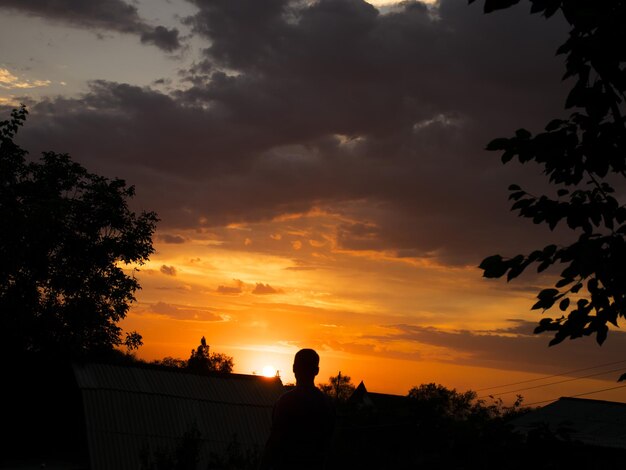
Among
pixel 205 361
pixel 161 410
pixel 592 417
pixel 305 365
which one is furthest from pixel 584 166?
pixel 205 361

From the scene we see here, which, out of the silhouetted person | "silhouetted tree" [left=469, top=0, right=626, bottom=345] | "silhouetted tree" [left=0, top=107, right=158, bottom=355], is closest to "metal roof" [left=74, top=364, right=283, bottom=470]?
"silhouetted tree" [left=0, top=107, right=158, bottom=355]

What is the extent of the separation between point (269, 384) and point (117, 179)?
15.7m

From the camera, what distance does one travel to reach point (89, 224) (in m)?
41.5

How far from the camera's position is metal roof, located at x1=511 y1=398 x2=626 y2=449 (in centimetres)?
3444

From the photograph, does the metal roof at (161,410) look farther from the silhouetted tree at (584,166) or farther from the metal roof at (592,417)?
the silhouetted tree at (584,166)

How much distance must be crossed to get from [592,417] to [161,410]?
79.6ft

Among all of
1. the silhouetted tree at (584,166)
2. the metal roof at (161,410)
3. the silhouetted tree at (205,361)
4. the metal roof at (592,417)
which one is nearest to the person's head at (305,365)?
the silhouetted tree at (584,166)

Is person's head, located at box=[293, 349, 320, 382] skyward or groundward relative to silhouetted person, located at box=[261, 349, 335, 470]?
skyward

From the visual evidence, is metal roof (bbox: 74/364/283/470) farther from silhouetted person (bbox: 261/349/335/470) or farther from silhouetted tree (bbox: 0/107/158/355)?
silhouetted person (bbox: 261/349/335/470)

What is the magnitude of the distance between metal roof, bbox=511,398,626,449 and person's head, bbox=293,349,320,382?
3020 centimetres

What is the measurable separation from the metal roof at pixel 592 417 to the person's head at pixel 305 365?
30197mm

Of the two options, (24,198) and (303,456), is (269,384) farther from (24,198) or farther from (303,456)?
(303,456)

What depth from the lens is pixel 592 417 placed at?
1539 inches

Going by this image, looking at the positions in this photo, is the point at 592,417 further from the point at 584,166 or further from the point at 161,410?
the point at 584,166
